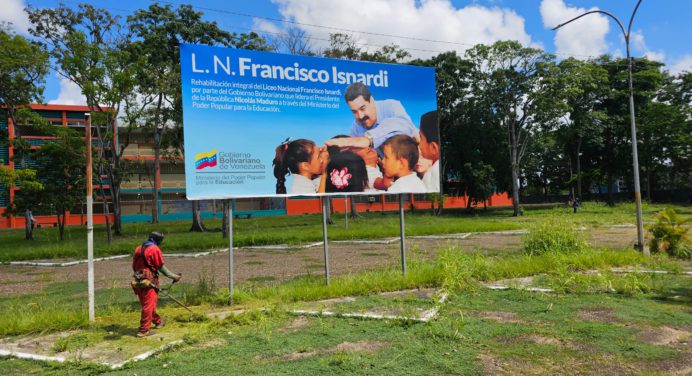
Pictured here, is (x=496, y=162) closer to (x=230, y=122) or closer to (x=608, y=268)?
(x=608, y=268)

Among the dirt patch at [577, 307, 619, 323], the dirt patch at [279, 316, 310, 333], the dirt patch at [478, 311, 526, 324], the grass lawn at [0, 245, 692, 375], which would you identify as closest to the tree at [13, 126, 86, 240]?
the grass lawn at [0, 245, 692, 375]

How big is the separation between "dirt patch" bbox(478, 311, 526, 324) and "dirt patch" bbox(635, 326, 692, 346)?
4.32ft

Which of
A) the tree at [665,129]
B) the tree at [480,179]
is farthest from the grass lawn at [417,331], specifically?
the tree at [665,129]

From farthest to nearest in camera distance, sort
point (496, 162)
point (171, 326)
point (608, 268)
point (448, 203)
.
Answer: point (448, 203) → point (496, 162) → point (608, 268) → point (171, 326)

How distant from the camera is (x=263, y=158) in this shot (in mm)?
8148

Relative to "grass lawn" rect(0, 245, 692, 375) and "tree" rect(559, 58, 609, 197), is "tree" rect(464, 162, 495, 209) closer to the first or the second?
"tree" rect(559, 58, 609, 197)

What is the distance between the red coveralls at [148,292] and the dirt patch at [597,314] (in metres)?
5.45

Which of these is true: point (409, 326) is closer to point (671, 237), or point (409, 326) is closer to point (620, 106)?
point (671, 237)

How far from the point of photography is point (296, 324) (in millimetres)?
6258

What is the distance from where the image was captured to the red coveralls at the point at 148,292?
5969 mm

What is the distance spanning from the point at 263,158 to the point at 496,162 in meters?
41.6

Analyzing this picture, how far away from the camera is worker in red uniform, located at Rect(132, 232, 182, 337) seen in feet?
19.6

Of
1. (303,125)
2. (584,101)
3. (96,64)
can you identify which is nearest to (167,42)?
(96,64)

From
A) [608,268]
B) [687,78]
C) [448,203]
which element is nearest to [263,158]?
[608,268]
